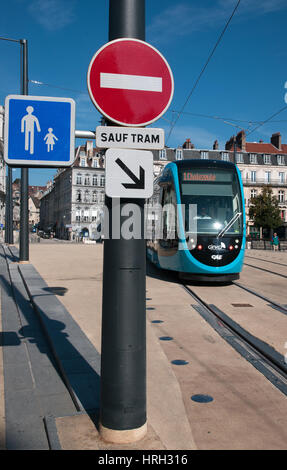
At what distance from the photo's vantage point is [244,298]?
31.2 ft

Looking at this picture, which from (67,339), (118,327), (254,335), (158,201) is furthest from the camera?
(158,201)

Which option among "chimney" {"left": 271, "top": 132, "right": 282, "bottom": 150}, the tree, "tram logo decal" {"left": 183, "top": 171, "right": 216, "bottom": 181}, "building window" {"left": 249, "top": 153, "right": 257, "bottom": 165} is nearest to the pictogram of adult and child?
"tram logo decal" {"left": 183, "top": 171, "right": 216, "bottom": 181}

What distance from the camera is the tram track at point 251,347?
499 cm

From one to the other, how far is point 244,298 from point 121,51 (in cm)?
728

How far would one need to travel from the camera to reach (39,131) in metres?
3.48

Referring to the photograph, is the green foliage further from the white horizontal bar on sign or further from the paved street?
the white horizontal bar on sign

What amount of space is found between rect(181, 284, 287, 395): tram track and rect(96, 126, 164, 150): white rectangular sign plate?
2849 mm

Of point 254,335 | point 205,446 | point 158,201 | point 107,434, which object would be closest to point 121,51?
point 107,434

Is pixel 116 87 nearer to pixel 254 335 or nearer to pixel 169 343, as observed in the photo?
pixel 169 343

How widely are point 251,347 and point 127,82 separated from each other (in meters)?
4.13

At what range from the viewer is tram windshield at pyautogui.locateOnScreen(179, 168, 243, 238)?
11.0 m

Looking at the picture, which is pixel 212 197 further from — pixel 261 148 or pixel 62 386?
pixel 261 148

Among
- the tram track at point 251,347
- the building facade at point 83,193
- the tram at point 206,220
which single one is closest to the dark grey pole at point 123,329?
the tram track at point 251,347
